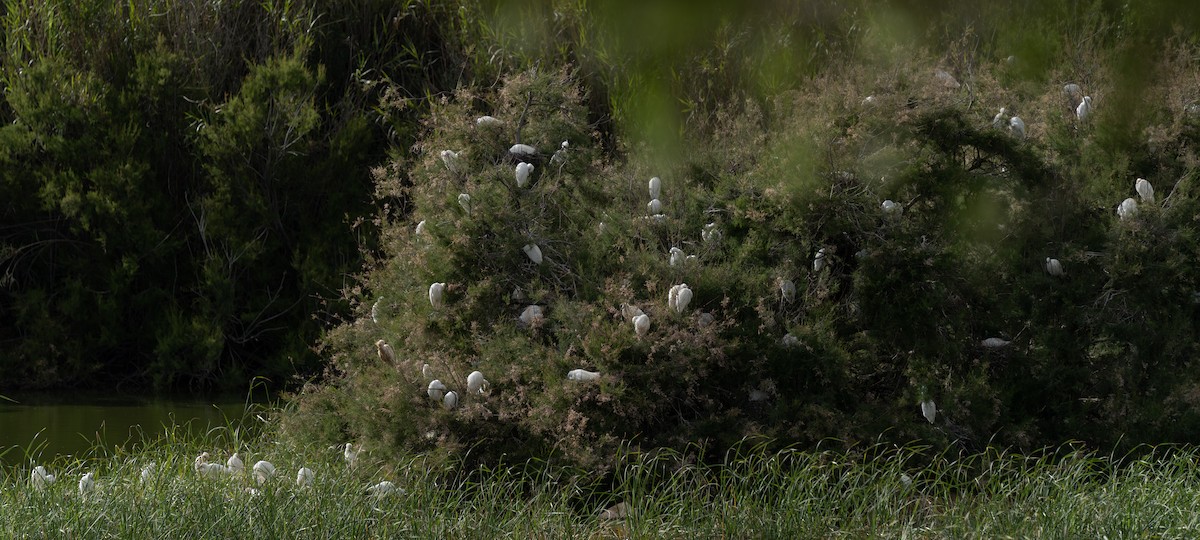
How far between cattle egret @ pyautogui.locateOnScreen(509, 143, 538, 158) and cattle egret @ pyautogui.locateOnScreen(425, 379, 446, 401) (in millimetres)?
1114

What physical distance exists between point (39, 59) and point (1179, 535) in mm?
7797

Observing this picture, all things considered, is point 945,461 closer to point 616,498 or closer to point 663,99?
point 616,498

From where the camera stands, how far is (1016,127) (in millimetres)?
5105

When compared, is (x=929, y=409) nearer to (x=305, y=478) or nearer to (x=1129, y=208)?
(x=1129, y=208)

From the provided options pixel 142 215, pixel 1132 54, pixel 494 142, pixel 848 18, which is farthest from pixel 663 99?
pixel 142 215

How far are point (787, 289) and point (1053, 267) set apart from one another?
3.68 ft

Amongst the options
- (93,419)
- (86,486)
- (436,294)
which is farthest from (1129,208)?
(93,419)

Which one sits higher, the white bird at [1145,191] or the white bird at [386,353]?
the white bird at [1145,191]

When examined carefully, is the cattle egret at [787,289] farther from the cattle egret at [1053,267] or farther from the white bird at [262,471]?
the white bird at [262,471]

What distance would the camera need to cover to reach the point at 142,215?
8820 mm

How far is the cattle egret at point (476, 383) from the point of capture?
4.60 meters

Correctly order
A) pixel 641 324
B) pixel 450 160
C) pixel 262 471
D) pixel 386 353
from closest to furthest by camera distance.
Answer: pixel 262 471 < pixel 641 324 < pixel 386 353 < pixel 450 160

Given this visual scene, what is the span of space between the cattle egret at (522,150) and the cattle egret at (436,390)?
1.11 m

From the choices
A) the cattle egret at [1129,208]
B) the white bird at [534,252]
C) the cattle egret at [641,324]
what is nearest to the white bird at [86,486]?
the white bird at [534,252]
